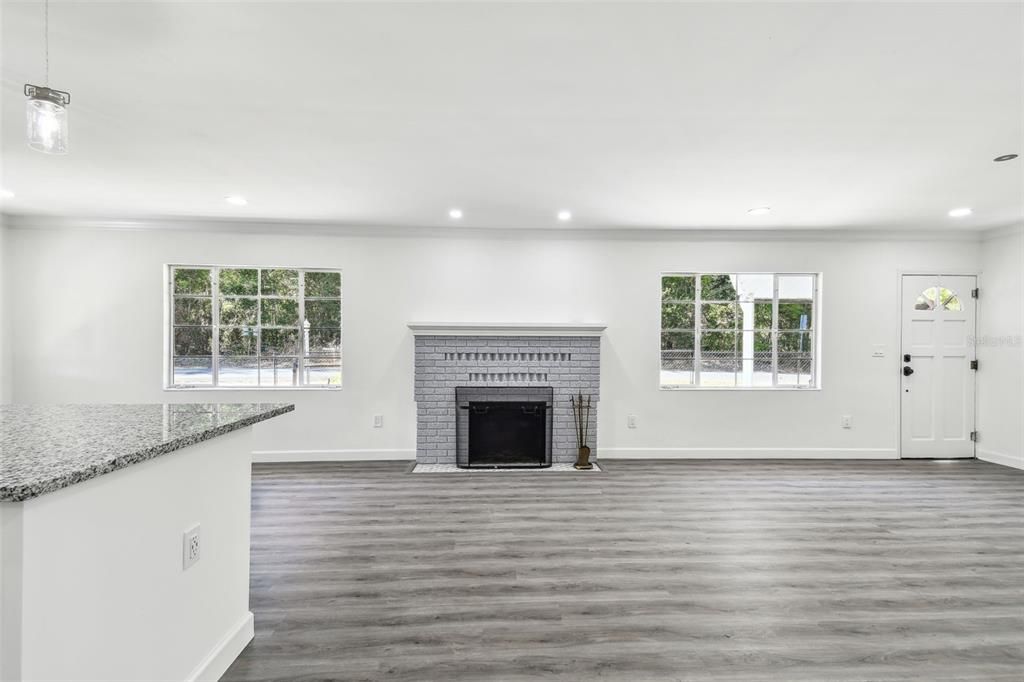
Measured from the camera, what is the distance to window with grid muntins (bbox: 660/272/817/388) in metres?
5.13

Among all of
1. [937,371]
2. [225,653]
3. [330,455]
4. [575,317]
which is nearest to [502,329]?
[575,317]

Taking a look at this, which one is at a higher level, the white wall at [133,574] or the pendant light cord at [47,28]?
the pendant light cord at [47,28]

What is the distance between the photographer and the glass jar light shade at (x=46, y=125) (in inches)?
60.4

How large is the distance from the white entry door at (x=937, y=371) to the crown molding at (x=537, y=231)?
20.3 inches

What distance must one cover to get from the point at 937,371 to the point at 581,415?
12.6ft

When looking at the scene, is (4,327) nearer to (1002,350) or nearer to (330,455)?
(330,455)

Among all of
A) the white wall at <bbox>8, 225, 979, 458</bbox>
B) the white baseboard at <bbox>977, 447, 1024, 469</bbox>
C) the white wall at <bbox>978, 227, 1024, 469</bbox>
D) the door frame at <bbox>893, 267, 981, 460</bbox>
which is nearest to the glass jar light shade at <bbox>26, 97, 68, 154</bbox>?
the white wall at <bbox>8, 225, 979, 458</bbox>

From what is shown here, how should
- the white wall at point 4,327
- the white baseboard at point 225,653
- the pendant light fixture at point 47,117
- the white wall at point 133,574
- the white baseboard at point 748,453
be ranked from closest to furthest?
the white wall at point 133,574 < the pendant light fixture at point 47,117 < the white baseboard at point 225,653 < the white wall at point 4,327 < the white baseboard at point 748,453

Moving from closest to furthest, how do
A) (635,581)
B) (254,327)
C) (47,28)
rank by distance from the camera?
(47,28) → (635,581) → (254,327)

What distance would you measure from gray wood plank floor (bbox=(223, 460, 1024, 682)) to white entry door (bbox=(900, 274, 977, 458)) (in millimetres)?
1063

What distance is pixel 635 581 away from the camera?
96.5 inches

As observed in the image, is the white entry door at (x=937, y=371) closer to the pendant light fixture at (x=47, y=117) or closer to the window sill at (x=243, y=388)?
the window sill at (x=243, y=388)

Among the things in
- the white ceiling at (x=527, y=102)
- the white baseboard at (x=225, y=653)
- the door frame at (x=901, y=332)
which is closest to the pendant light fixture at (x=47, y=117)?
the white ceiling at (x=527, y=102)

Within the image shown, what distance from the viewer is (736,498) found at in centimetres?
377
